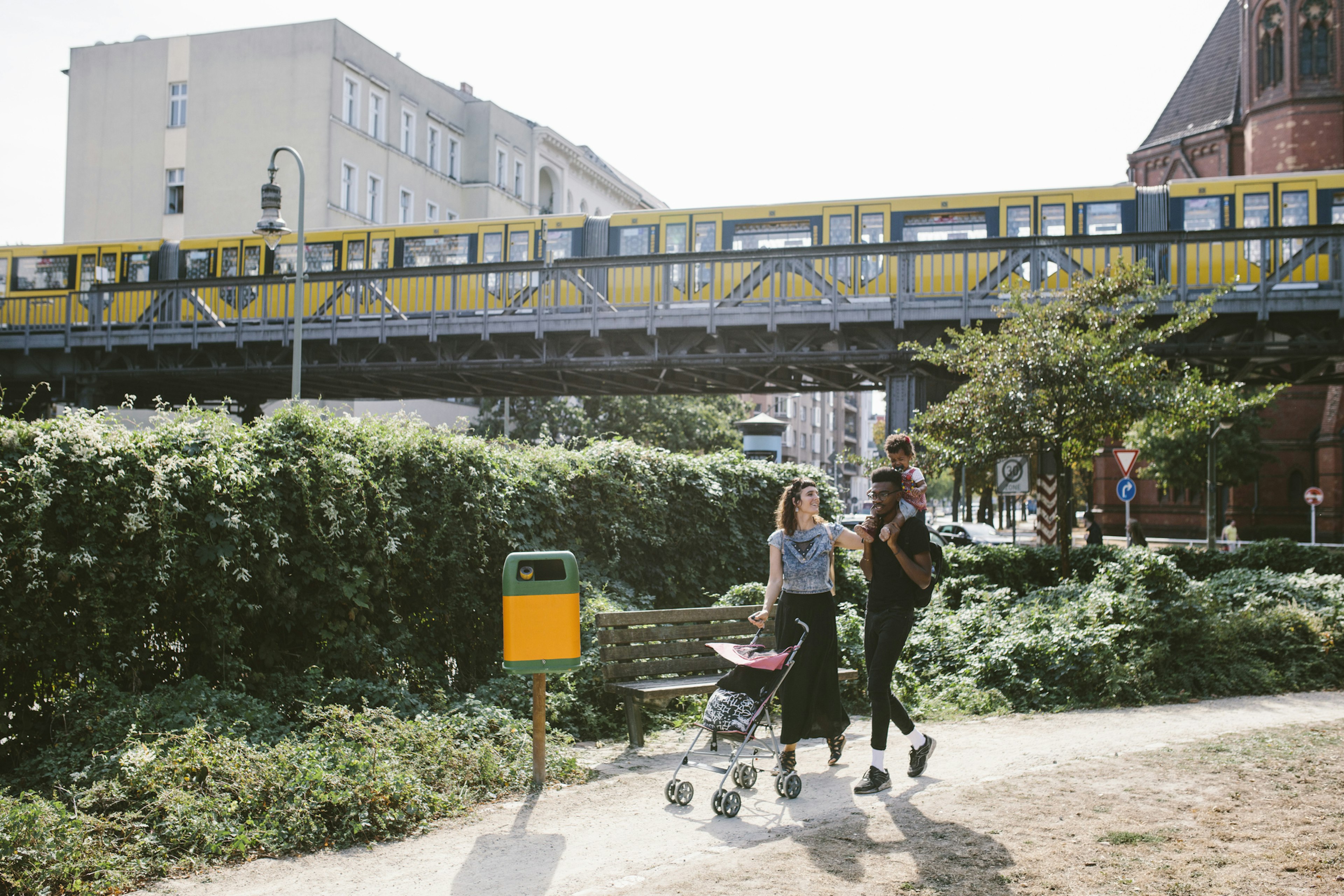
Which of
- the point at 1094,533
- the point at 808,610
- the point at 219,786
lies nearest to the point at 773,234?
the point at 1094,533

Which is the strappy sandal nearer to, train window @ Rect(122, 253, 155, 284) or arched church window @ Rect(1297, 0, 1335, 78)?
train window @ Rect(122, 253, 155, 284)

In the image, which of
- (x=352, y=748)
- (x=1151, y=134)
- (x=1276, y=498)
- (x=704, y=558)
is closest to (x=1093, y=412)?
(x=704, y=558)

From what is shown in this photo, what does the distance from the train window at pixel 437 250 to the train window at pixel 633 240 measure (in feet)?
14.4

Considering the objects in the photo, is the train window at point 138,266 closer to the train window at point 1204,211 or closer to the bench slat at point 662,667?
the train window at point 1204,211

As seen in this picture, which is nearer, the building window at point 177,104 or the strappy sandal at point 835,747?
the strappy sandal at point 835,747

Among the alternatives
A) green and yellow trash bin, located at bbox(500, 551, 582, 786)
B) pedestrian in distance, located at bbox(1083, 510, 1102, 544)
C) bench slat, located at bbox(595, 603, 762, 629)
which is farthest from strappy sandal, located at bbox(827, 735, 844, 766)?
pedestrian in distance, located at bbox(1083, 510, 1102, 544)

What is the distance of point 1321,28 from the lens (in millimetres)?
46750

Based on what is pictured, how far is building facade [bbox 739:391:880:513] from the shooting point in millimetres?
90188

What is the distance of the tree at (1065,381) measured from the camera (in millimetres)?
12539

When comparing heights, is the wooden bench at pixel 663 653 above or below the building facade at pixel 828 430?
below

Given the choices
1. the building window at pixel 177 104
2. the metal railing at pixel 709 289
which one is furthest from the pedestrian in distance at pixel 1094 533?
the building window at pixel 177 104

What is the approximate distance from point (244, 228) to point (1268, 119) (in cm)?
4501

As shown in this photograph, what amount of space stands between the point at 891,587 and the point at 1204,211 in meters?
20.5

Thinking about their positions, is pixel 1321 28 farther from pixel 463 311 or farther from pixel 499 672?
pixel 499 672
